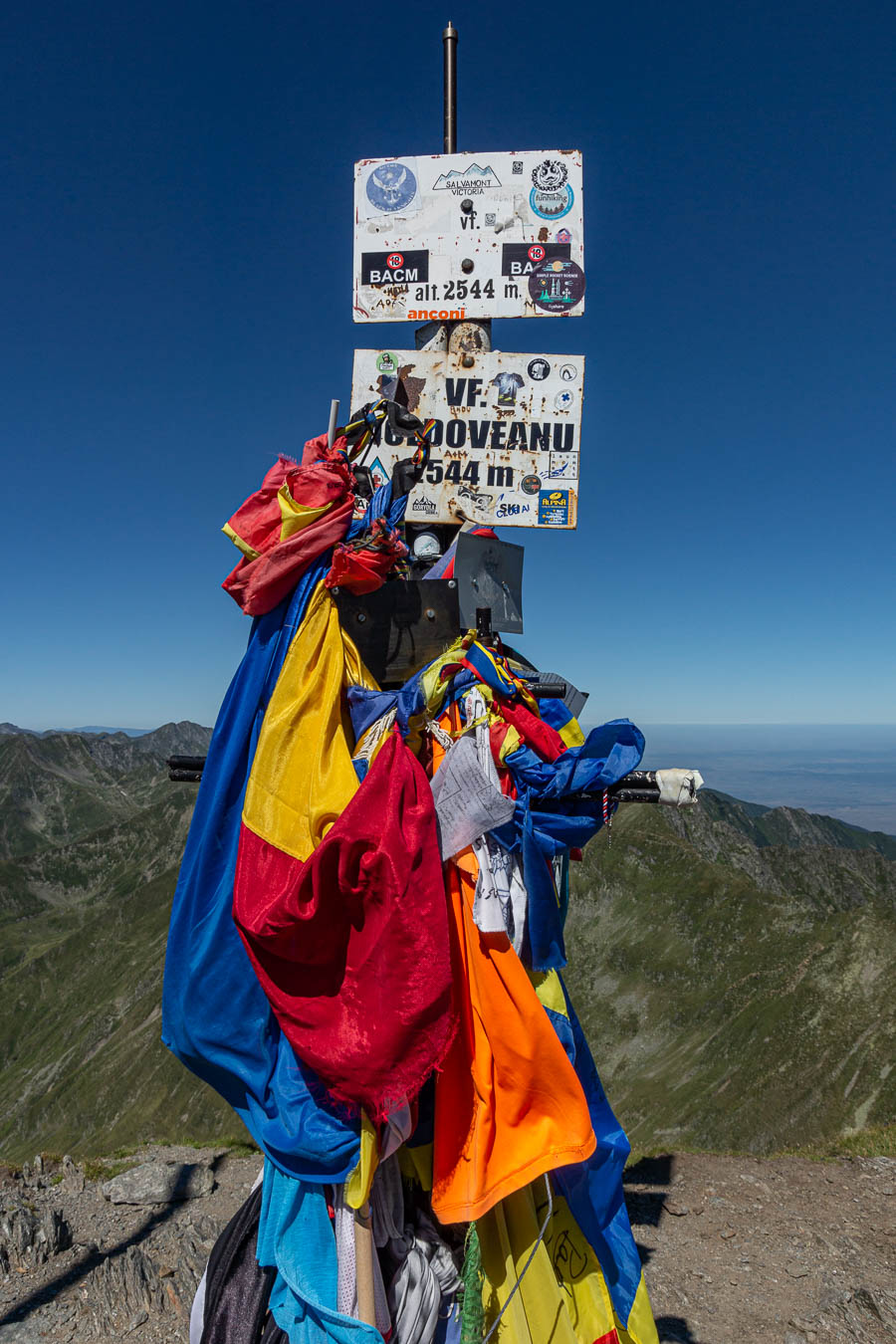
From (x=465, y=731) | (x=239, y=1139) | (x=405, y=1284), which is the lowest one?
(x=239, y=1139)

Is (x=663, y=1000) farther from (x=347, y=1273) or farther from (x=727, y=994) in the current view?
(x=347, y=1273)

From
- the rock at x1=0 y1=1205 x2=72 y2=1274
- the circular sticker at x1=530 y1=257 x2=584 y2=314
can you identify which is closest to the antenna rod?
the circular sticker at x1=530 y1=257 x2=584 y2=314

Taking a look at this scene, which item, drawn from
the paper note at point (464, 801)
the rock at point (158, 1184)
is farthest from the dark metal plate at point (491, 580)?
the rock at point (158, 1184)

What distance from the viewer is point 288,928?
2227 millimetres

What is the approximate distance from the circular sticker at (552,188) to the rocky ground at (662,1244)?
5.95 metres

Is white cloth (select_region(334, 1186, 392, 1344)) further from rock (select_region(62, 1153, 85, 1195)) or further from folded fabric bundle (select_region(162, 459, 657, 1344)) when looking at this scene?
rock (select_region(62, 1153, 85, 1195))

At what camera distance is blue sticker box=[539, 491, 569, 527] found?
10.6ft

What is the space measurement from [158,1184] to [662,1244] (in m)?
3.99

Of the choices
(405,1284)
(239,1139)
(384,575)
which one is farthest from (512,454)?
(239,1139)

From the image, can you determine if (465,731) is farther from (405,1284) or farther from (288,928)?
(405,1284)

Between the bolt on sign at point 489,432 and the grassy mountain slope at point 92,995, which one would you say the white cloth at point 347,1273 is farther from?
the grassy mountain slope at point 92,995

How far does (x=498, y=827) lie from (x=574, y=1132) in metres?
0.97

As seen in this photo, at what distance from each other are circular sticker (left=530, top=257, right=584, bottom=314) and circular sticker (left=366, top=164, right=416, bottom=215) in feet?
2.13

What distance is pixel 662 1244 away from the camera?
17.9 feet
